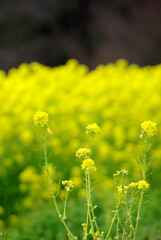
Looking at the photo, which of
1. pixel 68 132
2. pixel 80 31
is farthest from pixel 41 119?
pixel 80 31

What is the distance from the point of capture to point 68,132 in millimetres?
4953

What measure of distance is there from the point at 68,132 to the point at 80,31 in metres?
4.24

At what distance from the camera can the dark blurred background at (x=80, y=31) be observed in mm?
8031

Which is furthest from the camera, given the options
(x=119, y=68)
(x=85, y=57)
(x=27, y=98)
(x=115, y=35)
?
(x=85, y=57)

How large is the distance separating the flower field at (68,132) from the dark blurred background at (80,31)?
1.75 meters

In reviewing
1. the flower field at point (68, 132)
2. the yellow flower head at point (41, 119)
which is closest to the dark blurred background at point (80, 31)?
the flower field at point (68, 132)

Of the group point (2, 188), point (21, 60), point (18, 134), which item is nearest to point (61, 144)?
point (18, 134)

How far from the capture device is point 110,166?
468 cm

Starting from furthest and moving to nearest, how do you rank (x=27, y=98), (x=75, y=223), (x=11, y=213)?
1. (x=27, y=98)
2. (x=11, y=213)
3. (x=75, y=223)

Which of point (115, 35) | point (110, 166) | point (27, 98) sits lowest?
point (110, 166)

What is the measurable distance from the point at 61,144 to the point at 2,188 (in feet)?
2.61

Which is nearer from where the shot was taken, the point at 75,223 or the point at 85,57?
the point at 75,223

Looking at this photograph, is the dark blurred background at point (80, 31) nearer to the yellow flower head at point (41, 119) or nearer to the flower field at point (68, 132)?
the flower field at point (68, 132)

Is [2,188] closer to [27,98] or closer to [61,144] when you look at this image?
[61,144]
